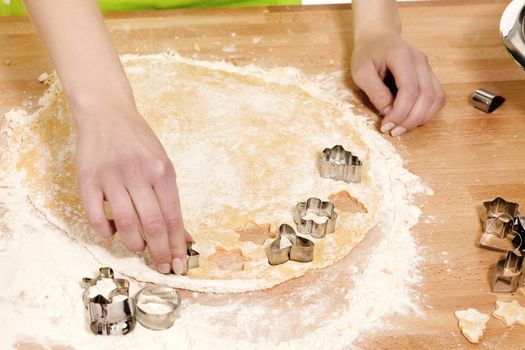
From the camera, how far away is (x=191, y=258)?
103 centimetres

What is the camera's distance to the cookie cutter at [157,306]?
37.5 inches

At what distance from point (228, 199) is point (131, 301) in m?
0.26

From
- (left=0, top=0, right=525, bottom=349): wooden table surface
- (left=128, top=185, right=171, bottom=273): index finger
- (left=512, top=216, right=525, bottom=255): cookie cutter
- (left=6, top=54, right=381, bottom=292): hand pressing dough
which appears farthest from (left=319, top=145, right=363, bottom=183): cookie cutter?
(left=128, top=185, right=171, bottom=273): index finger

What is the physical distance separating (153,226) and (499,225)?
1.76 feet

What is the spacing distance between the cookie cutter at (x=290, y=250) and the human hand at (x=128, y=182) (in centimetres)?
16

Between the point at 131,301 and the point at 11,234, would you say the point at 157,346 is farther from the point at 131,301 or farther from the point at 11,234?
the point at 11,234

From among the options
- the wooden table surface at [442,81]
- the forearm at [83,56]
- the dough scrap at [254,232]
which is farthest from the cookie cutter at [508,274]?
the forearm at [83,56]

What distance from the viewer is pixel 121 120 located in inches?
37.2

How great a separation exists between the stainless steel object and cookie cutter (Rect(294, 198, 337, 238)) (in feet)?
1.11

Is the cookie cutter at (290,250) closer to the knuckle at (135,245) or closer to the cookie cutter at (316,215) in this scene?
the cookie cutter at (316,215)

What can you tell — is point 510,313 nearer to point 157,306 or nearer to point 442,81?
point 157,306

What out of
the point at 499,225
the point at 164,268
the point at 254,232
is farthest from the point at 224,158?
the point at 499,225

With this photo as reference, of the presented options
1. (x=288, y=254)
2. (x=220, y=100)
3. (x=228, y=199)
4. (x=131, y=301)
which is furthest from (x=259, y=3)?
(x=131, y=301)

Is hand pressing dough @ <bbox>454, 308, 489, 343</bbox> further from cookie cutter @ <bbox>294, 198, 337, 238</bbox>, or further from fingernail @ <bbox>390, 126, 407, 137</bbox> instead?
fingernail @ <bbox>390, 126, 407, 137</bbox>
